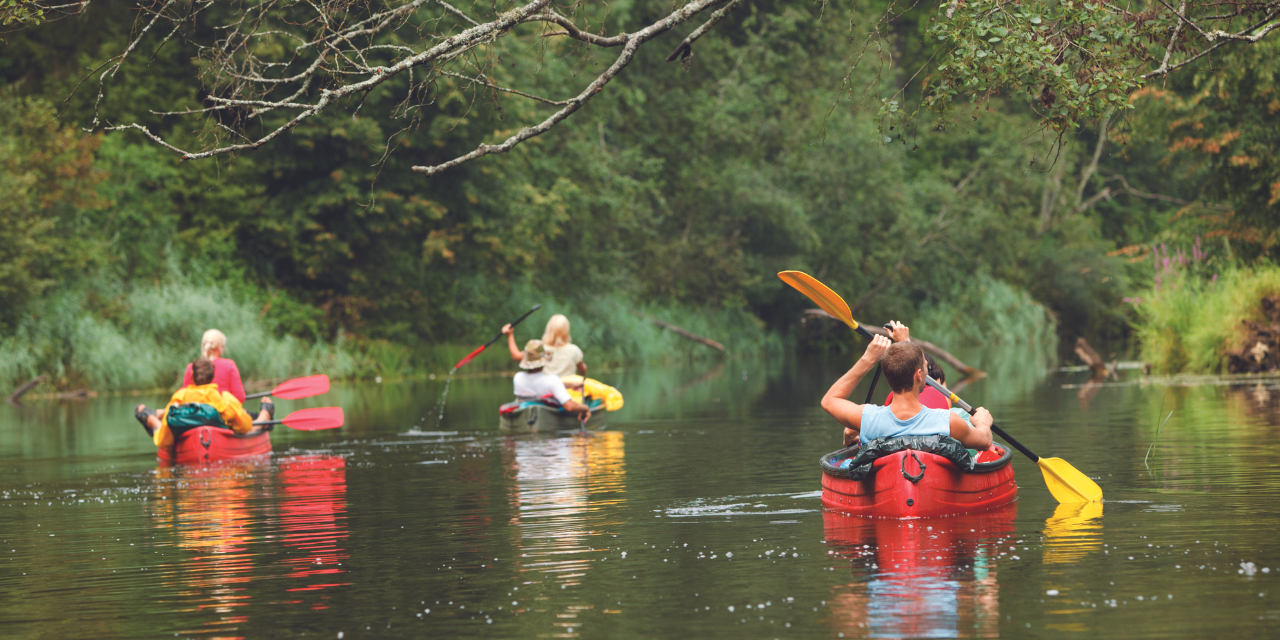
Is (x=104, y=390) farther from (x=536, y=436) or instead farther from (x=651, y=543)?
(x=651, y=543)

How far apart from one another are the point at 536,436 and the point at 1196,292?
12625 millimetres

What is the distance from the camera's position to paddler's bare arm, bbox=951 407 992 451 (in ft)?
29.3

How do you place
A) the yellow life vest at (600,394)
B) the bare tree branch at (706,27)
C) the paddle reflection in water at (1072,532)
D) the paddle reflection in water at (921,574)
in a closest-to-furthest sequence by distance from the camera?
the paddle reflection in water at (921,574), the paddle reflection in water at (1072,532), the bare tree branch at (706,27), the yellow life vest at (600,394)

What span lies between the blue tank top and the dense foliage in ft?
42.8

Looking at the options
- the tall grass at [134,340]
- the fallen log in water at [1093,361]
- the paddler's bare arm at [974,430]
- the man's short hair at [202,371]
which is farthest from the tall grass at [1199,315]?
the tall grass at [134,340]

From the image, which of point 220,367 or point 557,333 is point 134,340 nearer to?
point 557,333

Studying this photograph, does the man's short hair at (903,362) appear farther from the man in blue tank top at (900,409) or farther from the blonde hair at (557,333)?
the blonde hair at (557,333)

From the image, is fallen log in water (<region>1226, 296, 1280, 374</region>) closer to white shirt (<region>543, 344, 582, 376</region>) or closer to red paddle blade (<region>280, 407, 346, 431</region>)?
white shirt (<region>543, 344, 582, 376</region>)

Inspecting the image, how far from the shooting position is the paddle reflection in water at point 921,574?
230 inches

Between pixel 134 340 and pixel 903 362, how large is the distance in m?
Answer: 25.3

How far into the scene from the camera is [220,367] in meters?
15.6

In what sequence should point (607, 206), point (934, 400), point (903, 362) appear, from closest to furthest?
point (903, 362) → point (934, 400) → point (607, 206)

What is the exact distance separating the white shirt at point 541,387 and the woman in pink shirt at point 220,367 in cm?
363

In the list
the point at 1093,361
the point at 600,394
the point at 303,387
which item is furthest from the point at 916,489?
the point at 1093,361
